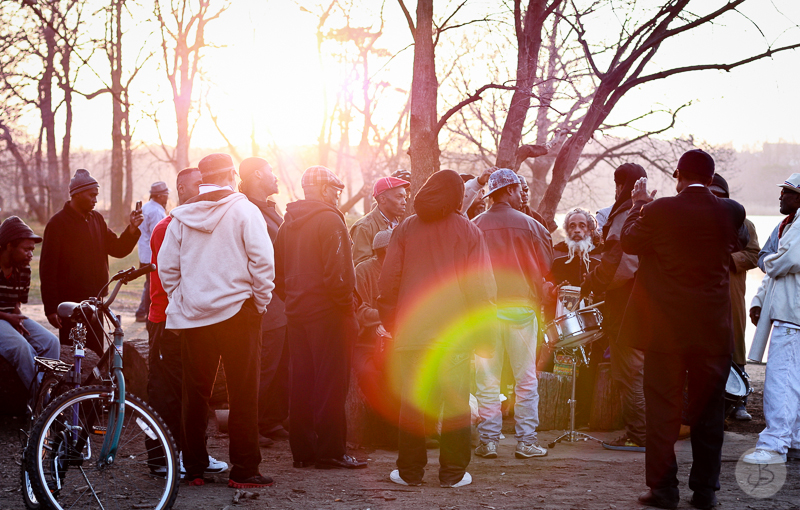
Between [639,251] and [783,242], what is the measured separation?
5.99 ft

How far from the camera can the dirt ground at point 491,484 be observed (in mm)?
4414

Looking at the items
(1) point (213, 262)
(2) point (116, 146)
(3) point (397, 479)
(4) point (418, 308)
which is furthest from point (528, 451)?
(2) point (116, 146)

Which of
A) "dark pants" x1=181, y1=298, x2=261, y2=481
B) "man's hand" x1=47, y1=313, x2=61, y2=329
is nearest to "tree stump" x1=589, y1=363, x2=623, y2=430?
"dark pants" x1=181, y1=298, x2=261, y2=481

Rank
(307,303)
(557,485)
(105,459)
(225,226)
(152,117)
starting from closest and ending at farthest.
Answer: (105,459), (225,226), (557,485), (307,303), (152,117)

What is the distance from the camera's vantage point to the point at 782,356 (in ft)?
18.5

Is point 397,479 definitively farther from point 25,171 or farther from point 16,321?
point 25,171

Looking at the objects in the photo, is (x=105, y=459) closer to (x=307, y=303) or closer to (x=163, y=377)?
(x=163, y=377)

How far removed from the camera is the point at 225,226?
446 centimetres

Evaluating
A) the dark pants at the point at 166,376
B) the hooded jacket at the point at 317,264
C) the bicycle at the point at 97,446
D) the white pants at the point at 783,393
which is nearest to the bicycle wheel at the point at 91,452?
the bicycle at the point at 97,446

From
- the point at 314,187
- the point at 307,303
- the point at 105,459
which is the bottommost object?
the point at 105,459

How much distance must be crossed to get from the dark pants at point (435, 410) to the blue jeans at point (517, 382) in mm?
916

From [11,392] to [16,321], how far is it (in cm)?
68

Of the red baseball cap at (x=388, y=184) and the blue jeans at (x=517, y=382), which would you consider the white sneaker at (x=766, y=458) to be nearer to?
the blue jeans at (x=517, y=382)

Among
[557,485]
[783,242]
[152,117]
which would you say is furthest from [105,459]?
[152,117]
